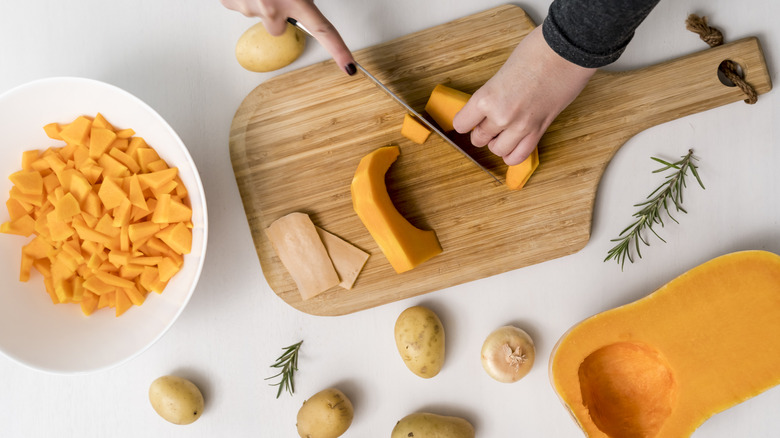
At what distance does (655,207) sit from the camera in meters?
1.38

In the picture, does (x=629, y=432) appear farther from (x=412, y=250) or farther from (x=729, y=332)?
(x=412, y=250)

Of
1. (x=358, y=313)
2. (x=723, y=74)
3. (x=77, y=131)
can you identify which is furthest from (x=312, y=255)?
(x=723, y=74)

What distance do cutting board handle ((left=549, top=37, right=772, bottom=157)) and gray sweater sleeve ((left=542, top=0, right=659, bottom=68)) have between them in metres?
0.32

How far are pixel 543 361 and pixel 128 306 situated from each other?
41.9 inches

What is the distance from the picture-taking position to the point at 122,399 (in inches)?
57.6

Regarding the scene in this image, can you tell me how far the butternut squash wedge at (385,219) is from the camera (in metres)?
1.29

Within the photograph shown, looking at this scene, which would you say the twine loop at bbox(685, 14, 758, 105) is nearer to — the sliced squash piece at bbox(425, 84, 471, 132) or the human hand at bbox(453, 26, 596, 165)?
the human hand at bbox(453, 26, 596, 165)

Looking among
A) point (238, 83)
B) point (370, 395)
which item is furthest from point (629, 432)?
point (238, 83)

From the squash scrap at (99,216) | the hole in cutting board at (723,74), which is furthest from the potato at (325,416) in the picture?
the hole in cutting board at (723,74)

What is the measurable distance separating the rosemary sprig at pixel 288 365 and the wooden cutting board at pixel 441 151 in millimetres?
143

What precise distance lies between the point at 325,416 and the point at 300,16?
96cm

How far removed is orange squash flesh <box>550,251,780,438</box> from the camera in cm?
124

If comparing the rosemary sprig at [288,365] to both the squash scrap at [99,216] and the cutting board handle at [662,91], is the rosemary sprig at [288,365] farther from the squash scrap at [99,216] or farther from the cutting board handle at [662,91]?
the cutting board handle at [662,91]

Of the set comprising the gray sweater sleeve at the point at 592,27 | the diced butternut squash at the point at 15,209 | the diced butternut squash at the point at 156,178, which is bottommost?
the gray sweater sleeve at the point at 592,27
